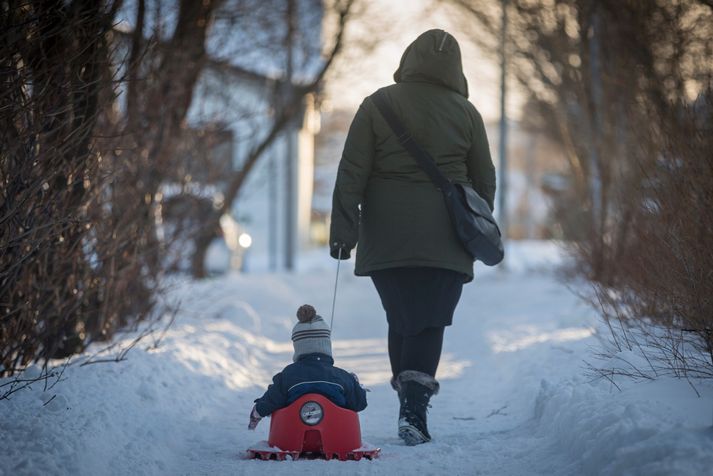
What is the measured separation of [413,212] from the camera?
16.4 ft

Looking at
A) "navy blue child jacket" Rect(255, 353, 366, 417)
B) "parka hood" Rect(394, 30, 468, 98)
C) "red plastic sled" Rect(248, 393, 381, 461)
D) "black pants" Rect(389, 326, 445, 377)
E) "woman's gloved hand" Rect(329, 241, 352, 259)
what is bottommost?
"red plastic sled" Rect(248, 393, 381, 461)

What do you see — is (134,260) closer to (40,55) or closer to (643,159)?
(40,55)

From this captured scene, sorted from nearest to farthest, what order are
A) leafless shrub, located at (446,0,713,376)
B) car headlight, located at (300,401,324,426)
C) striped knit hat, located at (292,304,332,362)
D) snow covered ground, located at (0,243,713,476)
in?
1. snow covered ground, located at (0,243,713,476)
2. car headlight, located at (300,401,324,426)
3. striped knit hat, located at (292,304,332,362)
4. leafless shrub, located at (446,0,713,376)

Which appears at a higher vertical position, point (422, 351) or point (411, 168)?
point (411, 168)

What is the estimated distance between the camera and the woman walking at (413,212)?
4.97 metres

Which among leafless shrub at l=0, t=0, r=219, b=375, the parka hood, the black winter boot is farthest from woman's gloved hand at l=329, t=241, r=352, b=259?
leafless shrub at l=0, t=0, r=219, b=375

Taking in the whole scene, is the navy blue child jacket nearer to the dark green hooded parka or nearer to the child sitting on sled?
the child sitting on sled

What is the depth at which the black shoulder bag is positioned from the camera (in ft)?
16.3

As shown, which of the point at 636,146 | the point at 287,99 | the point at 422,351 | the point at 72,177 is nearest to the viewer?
the point at 422,351

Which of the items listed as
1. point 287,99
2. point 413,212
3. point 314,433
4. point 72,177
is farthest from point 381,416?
point 287,99

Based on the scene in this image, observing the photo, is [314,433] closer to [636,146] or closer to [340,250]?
[340,250]

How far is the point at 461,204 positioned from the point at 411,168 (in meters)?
0.32

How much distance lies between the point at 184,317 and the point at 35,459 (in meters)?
5.83

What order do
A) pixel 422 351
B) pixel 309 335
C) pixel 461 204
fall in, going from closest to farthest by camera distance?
1. pixel 309 335
2. pixel 461 204
3. pixel 422 351
